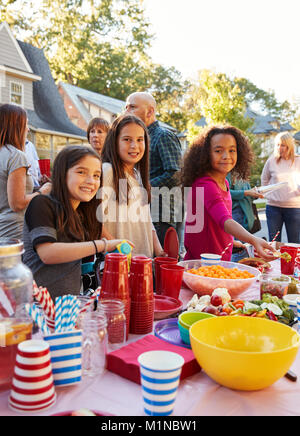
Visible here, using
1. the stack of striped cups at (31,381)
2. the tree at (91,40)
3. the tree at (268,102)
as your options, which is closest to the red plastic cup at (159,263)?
the stack of striped cups at (31,381)

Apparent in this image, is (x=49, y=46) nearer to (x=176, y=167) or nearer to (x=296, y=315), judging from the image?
(x=176, y=167)

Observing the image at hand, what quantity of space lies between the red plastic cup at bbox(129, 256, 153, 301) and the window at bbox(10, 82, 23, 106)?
15.2 metres

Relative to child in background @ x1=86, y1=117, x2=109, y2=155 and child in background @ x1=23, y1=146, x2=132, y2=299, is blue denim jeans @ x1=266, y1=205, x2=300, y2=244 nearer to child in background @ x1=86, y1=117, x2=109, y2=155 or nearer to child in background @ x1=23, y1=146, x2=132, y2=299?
child in background @ x1=86, y1=117, x2=109, y2=155

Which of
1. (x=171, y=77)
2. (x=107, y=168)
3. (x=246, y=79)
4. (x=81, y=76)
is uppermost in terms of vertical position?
(x=246, y=79)

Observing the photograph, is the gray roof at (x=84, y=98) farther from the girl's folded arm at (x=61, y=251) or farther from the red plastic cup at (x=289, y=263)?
the girl's folded arm at (x=61, y=251)

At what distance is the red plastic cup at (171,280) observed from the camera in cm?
186

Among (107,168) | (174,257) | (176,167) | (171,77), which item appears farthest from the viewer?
(171,77)

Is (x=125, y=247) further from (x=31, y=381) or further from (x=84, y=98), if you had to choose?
(x=84, y=98)

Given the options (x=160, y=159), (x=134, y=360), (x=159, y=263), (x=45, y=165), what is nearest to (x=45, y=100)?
(x=45, y=165)

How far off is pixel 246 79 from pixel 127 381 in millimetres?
52076

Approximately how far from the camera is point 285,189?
5.06 metres

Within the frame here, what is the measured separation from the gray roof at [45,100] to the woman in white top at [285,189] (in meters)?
13.9

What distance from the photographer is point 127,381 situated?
3.63 feet
